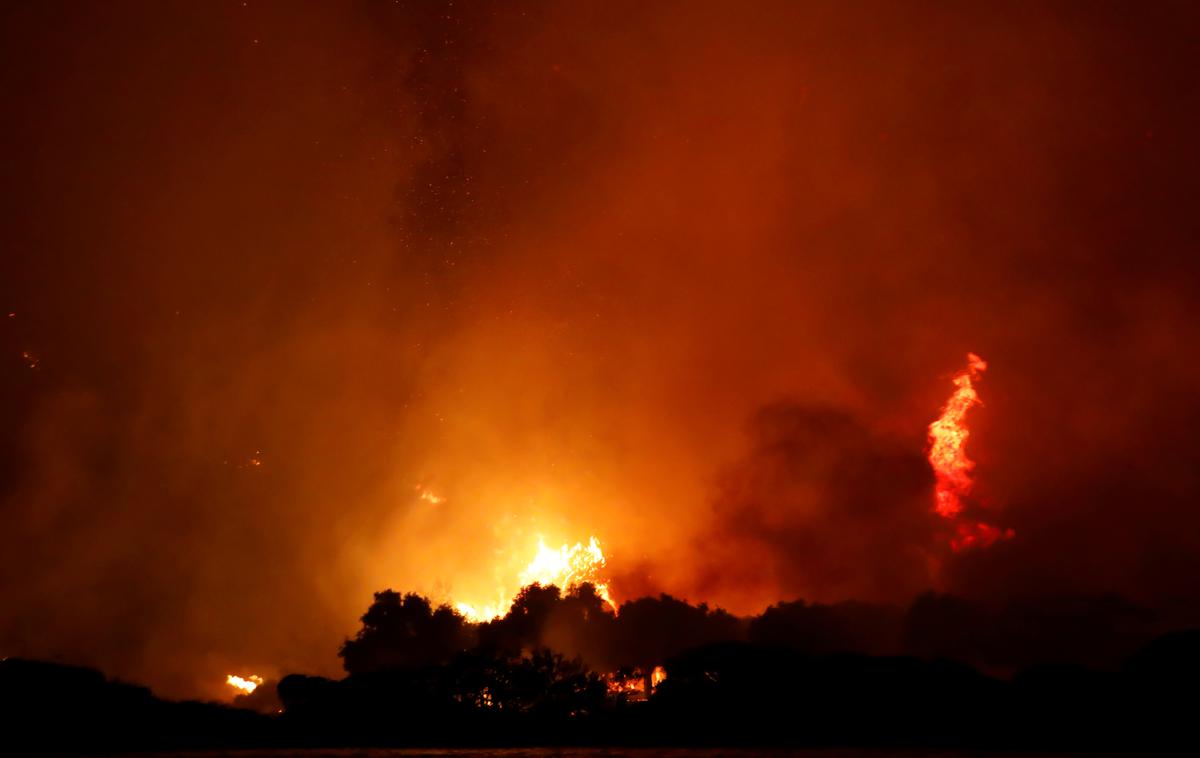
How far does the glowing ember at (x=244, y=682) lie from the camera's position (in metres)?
107

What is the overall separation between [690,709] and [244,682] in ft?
281

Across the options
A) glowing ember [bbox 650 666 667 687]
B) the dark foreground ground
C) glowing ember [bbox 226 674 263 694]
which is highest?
glowing ember [bbox 226 674 263 694]

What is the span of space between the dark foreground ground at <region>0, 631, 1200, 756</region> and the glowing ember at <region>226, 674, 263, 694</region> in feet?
231

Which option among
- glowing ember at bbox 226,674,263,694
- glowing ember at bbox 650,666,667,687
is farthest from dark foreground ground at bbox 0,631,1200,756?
glowing ember at bbox 226,674,263,694

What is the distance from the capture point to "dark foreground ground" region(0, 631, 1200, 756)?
35688mm

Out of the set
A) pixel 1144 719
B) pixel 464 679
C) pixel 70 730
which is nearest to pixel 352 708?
pixel 464 679

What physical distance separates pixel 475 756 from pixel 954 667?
2390cm

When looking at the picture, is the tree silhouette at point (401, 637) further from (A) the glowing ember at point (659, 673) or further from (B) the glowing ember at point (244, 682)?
(B) the glowing ember at point (244, 682)

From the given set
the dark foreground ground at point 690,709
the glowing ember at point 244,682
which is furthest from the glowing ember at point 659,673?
the glowing ember at point 244,682

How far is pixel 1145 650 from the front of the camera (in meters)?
38.3

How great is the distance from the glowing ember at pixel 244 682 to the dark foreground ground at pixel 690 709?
70288 mm

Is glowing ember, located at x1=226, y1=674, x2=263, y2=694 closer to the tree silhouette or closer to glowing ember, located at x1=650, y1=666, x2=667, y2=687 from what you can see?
the tree silhouette

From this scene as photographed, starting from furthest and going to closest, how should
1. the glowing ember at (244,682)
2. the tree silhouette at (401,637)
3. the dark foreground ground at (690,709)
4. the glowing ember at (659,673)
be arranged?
the glowing ember at (244,682)
the tree silhouette at (401,637)
the glowing ember at (659,673)
the dark foreground ground at (690,709)

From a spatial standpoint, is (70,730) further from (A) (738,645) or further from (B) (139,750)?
(A) (738,645)
